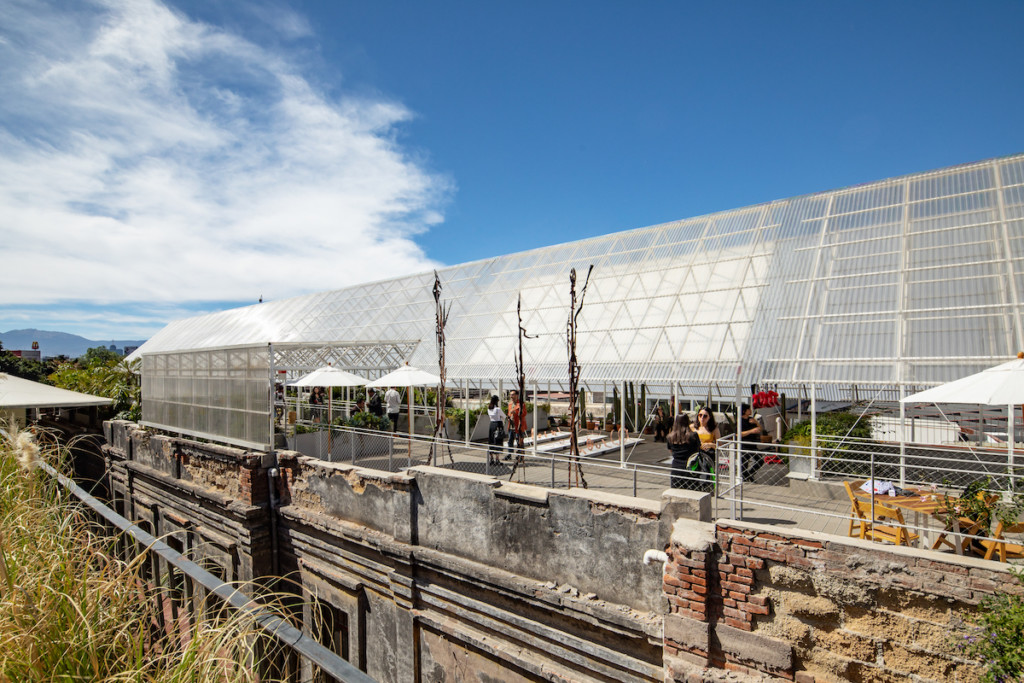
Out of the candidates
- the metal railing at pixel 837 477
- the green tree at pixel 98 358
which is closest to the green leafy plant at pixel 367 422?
the metal railing at pixel 837 477

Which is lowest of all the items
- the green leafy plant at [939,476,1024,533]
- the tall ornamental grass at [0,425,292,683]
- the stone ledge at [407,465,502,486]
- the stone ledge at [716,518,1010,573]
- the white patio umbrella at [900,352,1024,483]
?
the green leafy plant at [939,476,1024,533]

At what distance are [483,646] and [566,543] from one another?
2134 millimetres

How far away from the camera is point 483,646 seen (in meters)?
7.93

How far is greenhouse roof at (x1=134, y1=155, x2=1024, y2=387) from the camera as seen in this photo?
1193cm

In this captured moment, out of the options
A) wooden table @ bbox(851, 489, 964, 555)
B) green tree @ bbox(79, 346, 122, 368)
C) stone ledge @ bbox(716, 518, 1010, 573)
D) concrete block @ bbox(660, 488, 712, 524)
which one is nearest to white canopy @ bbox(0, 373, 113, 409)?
green tree @ bbox(79, 346, 122, 368)

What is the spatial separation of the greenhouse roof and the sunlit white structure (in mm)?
41

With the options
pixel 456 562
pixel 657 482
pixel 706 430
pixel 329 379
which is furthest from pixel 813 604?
pixel 329 379

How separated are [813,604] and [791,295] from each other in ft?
34.5

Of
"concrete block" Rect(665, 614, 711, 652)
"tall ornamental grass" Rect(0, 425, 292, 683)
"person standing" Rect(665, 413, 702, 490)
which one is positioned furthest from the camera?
"person standing" Rect(665, 413, 702, 490)

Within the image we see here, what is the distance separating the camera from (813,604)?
17.9 feet

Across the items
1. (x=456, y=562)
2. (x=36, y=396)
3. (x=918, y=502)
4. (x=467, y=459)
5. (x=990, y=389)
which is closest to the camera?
(x=918, y=502)

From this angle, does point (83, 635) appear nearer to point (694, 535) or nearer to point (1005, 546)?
point (694, 535)

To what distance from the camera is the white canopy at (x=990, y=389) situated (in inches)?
303

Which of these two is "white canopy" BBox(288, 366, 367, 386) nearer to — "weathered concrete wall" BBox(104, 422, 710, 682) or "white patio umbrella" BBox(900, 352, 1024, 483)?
"weathered concrete wall" BBox(104, 422, 710, 682)
